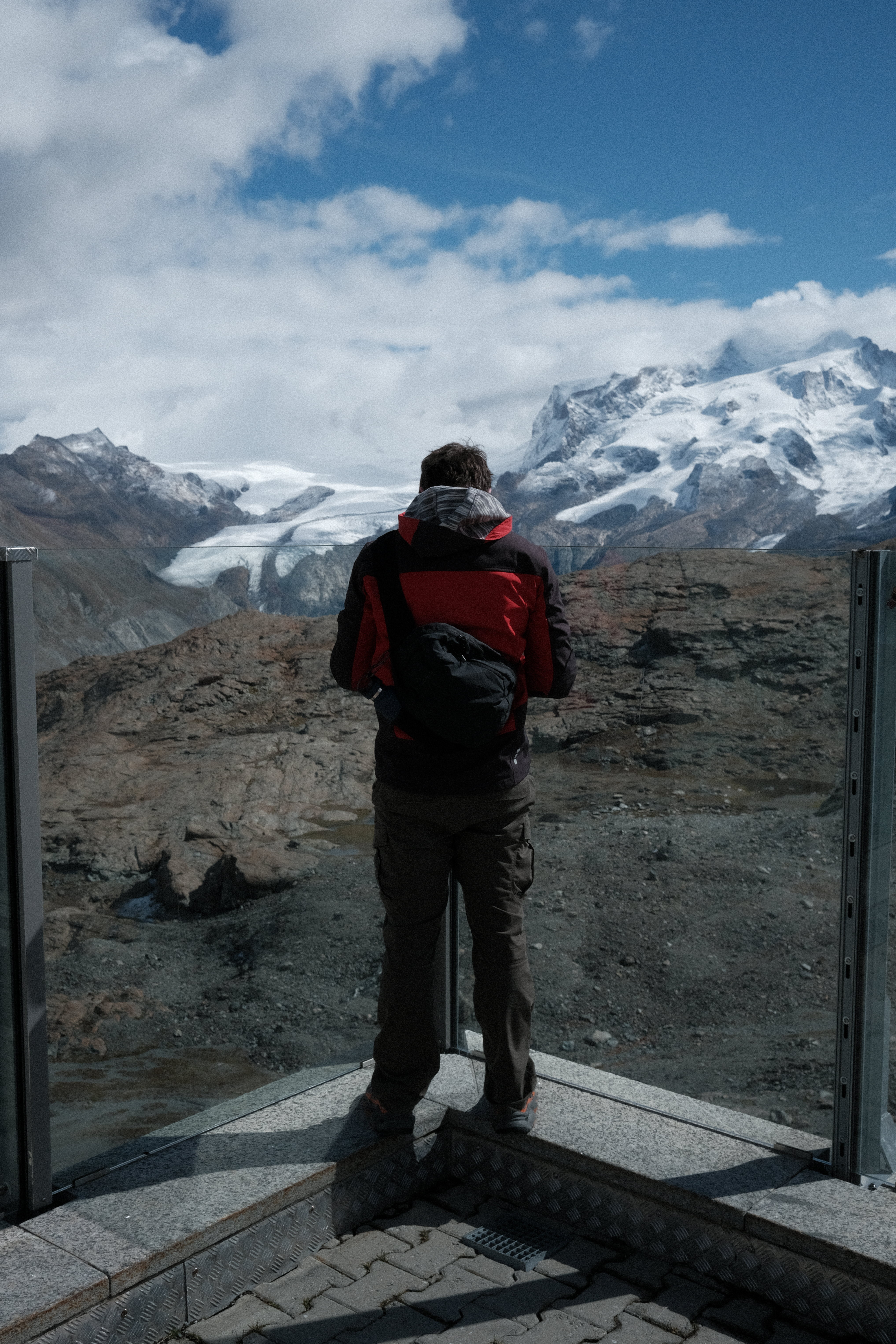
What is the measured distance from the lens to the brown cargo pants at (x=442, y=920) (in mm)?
2963

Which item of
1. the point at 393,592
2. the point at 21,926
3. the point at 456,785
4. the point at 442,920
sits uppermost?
the point at 393,592

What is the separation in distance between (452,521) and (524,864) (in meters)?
0.97

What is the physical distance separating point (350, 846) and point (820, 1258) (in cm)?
163

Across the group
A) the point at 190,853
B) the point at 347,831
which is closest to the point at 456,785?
the point at 347,831

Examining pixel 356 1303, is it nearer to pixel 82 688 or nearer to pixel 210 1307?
pixel 210 1307

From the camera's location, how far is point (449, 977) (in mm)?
3623

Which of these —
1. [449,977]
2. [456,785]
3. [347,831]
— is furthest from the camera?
[449,977]

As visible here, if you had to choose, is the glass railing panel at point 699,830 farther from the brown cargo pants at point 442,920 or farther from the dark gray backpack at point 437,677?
the dark gray backpack at point 437,677

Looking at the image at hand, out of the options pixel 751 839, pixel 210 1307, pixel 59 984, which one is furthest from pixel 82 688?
pixel 751 839

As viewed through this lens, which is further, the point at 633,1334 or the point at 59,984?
the point at 59,984

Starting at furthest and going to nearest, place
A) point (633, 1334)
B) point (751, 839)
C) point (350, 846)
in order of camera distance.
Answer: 1. point (350, 846)
2. point (751, 839)
3. point (633, 1334)

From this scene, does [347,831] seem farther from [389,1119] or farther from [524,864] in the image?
[389,1119]

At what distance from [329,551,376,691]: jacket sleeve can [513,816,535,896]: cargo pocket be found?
60cm

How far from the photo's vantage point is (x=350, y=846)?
339cm
